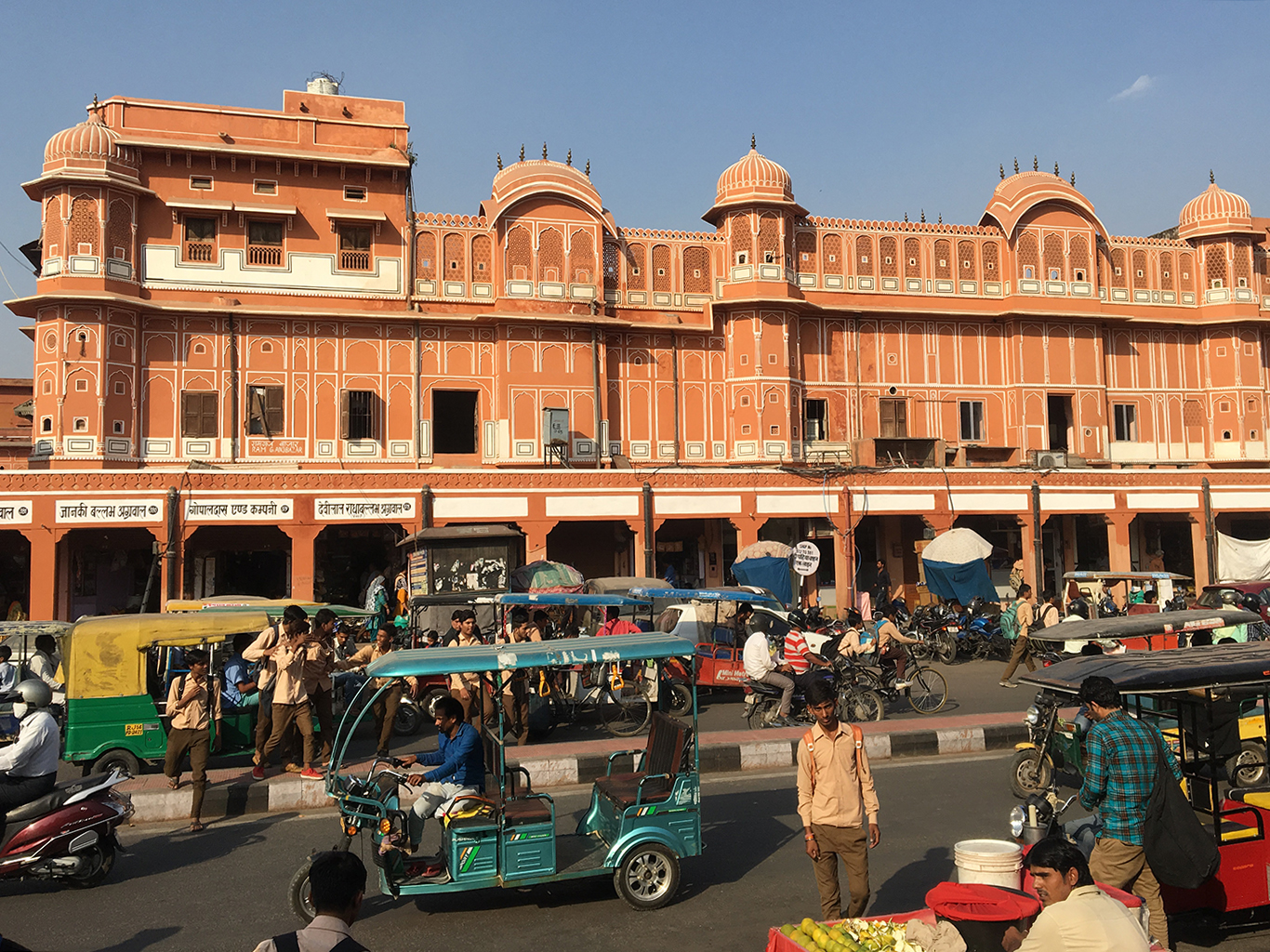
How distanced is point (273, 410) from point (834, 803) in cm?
2172

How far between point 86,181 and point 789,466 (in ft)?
58.7

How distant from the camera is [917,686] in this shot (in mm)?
13633

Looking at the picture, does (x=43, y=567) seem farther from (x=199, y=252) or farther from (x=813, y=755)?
(x=813, y=755)

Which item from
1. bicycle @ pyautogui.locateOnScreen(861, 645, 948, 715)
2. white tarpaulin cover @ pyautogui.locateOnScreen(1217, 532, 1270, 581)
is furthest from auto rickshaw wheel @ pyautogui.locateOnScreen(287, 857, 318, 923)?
white tarpaulin cover @ pyautogui.locateOnScreen(1217, 532, 1270, 581)

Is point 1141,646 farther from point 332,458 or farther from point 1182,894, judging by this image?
point 332,458

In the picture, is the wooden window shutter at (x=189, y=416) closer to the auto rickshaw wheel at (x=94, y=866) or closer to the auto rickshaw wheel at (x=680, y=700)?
the auto rickshaw wheel at (x=680, y=700)

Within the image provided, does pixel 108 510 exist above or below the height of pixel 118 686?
above

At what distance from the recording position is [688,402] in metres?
27.3

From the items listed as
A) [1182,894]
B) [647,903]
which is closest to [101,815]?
[647,903]

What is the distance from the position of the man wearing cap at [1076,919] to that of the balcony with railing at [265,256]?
24.5 meters

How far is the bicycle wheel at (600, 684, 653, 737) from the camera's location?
12.4 m

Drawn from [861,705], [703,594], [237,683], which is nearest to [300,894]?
[237,683]

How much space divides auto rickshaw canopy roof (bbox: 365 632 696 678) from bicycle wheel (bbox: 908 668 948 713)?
759cm

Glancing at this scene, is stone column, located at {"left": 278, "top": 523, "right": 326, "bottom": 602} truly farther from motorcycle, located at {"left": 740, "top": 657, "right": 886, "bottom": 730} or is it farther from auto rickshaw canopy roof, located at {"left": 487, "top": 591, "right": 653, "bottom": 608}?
motorcycle, located at {"left": 740, "top": 657, "right": 886, "bottom": 730}
